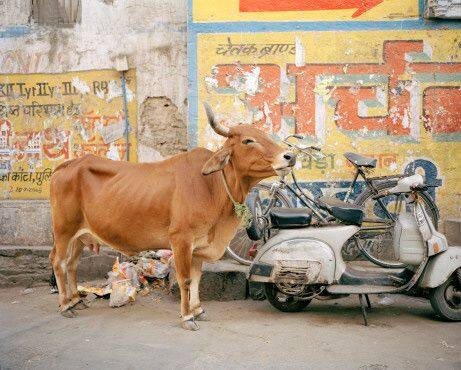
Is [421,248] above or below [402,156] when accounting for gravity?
below

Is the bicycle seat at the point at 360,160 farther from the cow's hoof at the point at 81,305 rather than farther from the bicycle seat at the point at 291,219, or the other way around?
the cow's hoof at the point at 81,305

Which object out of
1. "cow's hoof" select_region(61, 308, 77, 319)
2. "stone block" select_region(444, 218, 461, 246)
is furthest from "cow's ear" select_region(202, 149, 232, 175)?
"stone block" select_region(444, 218, 461, 246)

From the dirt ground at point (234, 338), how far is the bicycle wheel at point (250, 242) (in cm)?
72

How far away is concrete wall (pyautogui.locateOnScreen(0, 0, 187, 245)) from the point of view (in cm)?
769

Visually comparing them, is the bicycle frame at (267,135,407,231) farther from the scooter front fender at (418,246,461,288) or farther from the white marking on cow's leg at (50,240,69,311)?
the white marking on cow's leg at (50,240,69,311)

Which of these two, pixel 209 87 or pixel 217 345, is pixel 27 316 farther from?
pixel 209 87

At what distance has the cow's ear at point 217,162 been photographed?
511 centimetres

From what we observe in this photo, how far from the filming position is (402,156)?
23.7ft

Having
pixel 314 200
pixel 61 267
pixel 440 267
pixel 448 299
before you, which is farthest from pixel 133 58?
pixel 448 299

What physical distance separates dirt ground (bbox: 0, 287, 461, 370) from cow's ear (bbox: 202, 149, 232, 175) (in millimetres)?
1464

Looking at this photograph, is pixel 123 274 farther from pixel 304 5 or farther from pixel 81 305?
pixel 304 5

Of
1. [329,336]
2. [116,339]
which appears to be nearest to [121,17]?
[116,339]

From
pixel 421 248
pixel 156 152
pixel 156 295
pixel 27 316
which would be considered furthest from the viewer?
pixel 156 152

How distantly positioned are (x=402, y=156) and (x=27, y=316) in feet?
15.7
